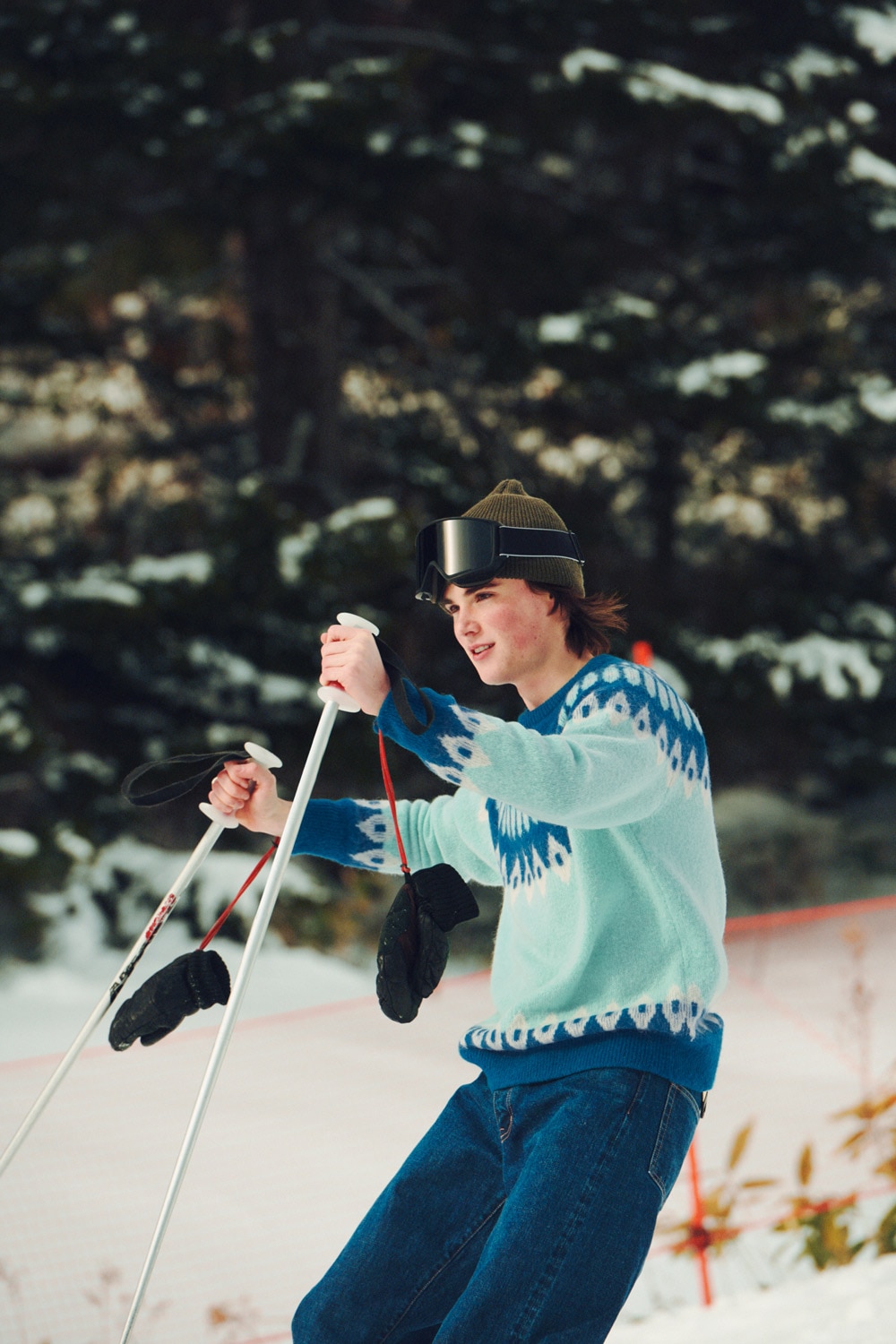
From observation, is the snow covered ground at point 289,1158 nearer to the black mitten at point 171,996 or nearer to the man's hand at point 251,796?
the black mitten at point 171,996

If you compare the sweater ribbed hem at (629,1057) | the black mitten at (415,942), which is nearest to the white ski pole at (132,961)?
the black mitten at (415,942)

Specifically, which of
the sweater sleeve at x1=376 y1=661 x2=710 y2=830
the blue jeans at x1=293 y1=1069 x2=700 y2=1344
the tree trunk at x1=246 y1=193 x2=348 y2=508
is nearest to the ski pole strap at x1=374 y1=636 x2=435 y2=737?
the sweater sleeve at x1=376 y1=661 x2=710 y2=830

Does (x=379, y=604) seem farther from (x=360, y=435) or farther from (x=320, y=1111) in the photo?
(x=320, y=1111)

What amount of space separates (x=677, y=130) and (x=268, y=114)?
7.20 feet

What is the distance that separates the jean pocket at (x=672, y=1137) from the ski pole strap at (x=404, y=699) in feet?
1.88

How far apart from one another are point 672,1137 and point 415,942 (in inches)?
16.1

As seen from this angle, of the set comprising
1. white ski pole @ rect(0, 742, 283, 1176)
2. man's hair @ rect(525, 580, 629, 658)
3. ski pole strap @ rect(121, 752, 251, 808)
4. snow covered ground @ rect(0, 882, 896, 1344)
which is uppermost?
man's hair @ rect(525, 580, 629, 658)

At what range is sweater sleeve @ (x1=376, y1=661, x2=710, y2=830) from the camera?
1.54 metres

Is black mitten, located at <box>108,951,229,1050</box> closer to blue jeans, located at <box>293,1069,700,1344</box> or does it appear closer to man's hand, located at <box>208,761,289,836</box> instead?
man's hand, located at <box>208,761,289,836</box>

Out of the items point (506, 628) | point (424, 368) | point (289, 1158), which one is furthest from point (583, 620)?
point (424, 368)

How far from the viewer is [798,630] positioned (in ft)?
23.9

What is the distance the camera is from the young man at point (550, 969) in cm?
158

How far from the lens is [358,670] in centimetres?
163

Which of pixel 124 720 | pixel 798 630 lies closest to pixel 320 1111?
pixel 124 720
